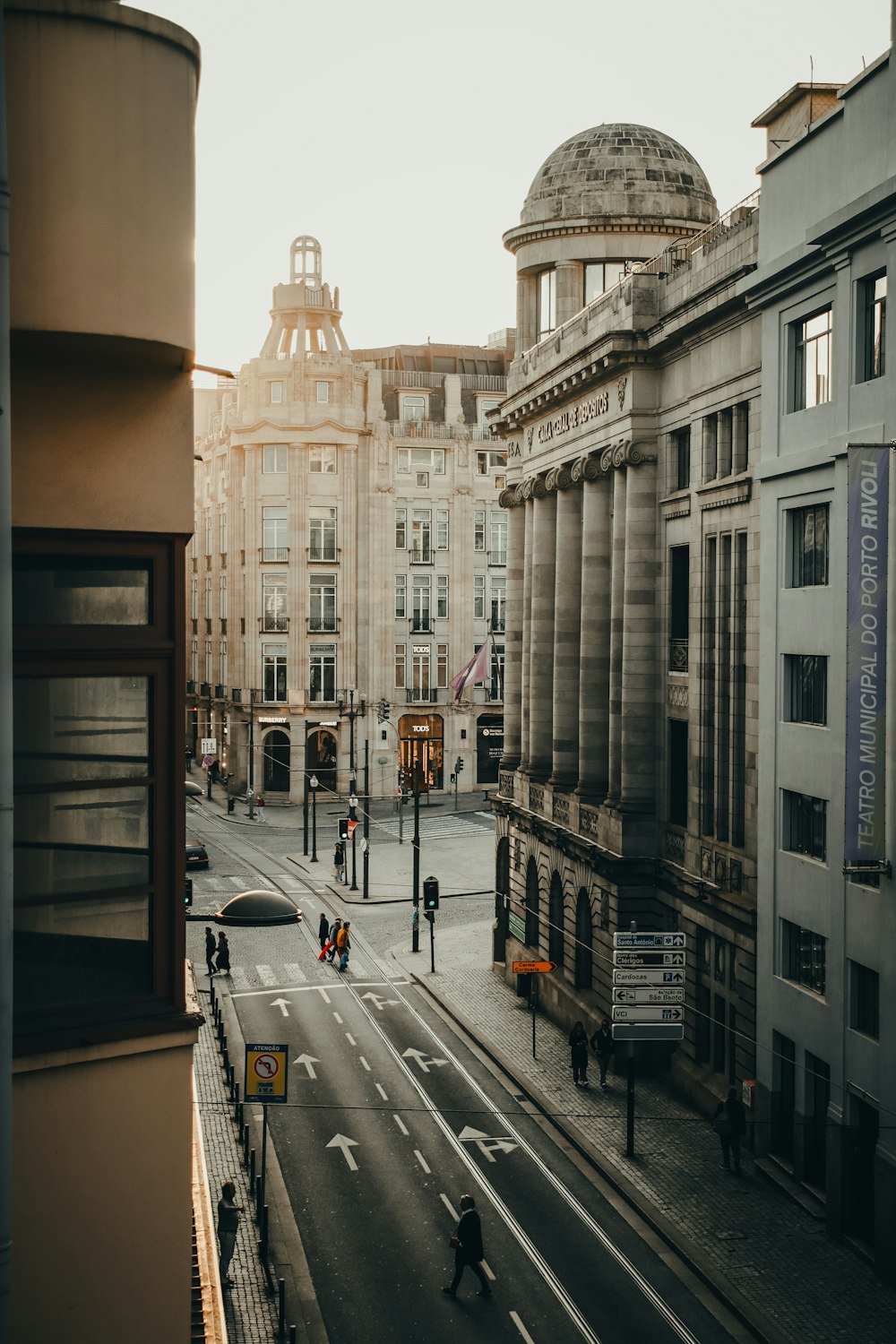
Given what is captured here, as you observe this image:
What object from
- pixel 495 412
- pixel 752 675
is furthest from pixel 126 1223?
pixel 495 412

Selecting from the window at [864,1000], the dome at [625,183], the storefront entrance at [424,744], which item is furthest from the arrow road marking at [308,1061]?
the storefront entrance at [424,744]

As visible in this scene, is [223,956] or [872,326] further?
[223,956]

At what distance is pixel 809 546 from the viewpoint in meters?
31.0

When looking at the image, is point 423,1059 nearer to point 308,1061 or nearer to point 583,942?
point 308,1061

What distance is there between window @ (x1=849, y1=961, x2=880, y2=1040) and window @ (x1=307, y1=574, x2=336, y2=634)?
68.0 m

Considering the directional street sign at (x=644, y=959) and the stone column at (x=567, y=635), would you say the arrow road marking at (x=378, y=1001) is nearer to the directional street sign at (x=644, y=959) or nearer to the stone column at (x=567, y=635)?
the stone column at (x=567, y=635)

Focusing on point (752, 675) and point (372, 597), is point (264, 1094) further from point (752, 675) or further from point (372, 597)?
point (372, 597)

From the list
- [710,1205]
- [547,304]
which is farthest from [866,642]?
[547,304]

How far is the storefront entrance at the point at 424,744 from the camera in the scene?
3772 inches

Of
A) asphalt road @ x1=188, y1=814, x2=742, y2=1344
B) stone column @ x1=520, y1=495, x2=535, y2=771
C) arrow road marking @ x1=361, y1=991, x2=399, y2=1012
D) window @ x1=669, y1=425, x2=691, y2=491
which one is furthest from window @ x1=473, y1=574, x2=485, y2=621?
window @ x1=669, y1=425, x2=691, y2=491

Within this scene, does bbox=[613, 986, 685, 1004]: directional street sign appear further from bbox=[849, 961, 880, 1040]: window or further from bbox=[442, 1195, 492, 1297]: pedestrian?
bbox=[442, 1195, 492, 1297]: pedestrian

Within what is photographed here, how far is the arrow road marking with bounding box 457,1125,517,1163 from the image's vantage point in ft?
109

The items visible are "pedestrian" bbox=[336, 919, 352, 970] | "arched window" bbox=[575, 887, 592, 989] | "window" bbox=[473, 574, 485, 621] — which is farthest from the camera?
"window" bbox=[473, 574, 485, 621]

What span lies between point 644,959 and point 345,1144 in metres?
8.59
